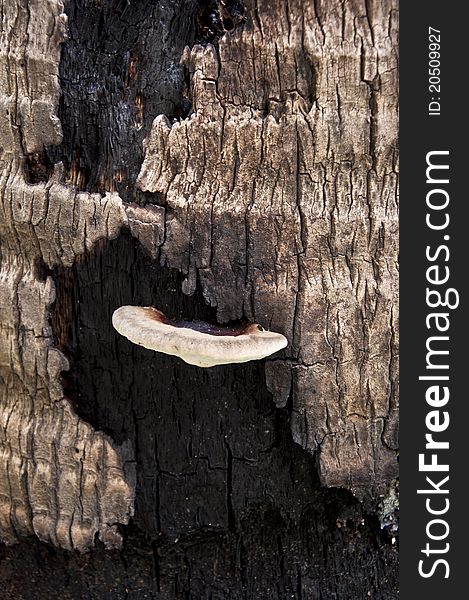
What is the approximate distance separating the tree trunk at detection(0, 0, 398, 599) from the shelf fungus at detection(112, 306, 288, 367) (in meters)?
0.13

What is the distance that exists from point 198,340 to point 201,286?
329 mm

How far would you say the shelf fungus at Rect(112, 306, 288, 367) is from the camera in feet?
6.93

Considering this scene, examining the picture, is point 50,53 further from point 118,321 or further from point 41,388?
point 41,388

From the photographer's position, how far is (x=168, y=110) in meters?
2.38

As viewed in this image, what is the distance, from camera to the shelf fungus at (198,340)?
211 centimetres

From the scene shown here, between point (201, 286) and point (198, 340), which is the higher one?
point (201, 286)

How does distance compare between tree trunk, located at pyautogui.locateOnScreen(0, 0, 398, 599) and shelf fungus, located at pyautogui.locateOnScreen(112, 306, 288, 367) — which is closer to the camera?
shelf fungus, located at pyautogui.locateOnScreen(112, 306, 288, 367)

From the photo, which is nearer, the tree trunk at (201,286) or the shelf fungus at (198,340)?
the shelf fungus at (198,340)

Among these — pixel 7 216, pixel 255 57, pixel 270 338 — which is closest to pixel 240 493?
pixel 270 338

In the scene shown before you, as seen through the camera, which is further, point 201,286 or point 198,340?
point 201,286

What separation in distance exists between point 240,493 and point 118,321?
0.74 meters

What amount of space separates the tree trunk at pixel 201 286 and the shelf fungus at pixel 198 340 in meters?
0.13

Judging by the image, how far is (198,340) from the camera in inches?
83.4

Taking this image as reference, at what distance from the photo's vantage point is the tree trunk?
2307 millimetres
